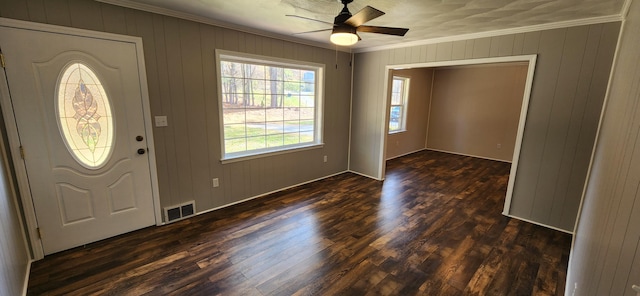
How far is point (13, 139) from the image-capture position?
2.17 metres

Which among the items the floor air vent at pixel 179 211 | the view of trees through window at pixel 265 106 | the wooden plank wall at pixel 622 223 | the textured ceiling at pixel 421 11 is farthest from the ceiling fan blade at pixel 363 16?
the floor air vent at pixel 179 211

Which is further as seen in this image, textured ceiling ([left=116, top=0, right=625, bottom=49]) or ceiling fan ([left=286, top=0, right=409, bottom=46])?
textured ceiling ([left=116, top=0, right=625, bottom=49])

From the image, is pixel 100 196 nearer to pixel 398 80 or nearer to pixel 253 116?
pixel 253 116

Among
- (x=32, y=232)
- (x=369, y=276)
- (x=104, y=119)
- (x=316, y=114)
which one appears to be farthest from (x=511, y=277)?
(x=32, y=232)

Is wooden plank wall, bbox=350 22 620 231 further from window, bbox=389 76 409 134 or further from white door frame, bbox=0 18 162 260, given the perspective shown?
white door frame, bbox=0 18 162 260

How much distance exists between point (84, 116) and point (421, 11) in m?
3.38

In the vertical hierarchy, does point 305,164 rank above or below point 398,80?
below

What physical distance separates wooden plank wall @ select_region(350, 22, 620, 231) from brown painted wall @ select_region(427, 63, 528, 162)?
3525 millimetres

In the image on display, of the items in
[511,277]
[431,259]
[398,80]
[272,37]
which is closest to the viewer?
[511,277]

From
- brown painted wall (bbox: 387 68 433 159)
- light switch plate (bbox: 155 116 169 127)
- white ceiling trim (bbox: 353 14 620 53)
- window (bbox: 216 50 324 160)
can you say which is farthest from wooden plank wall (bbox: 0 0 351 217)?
brown painted wall (bbox: 387 68 433 159)

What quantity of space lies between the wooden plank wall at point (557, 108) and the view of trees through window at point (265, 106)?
7.31ft

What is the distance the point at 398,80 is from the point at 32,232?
21.3 feet

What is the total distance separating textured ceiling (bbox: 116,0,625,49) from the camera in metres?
2.35

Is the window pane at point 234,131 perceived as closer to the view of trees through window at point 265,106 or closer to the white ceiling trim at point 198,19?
the view of trees through window at point 265,106
